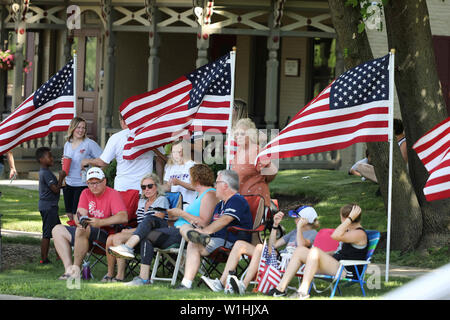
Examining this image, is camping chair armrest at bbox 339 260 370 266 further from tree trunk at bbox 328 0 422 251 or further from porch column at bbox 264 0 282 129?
porch column at bbox 264 0 282 129

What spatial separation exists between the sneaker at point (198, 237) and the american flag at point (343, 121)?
113 cm

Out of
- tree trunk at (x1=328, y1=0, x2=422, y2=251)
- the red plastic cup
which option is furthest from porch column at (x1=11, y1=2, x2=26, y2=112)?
tree trunk at (x1=328, y1=0, x2=422, y2=251)

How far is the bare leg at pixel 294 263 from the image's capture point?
822cm

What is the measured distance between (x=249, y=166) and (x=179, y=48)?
45.6ft

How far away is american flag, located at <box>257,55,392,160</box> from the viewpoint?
9.29 meters

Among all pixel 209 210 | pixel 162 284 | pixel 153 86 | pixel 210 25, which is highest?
pixel 210 25

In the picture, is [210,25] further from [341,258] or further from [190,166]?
[341,258]

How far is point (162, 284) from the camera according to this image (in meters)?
9.15

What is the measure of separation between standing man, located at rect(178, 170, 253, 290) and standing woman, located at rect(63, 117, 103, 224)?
104 inches

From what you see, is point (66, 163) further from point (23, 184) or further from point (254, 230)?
point (23, 184)

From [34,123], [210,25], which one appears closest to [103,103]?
[210,25]

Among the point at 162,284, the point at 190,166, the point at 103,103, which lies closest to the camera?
the point at 162,284
